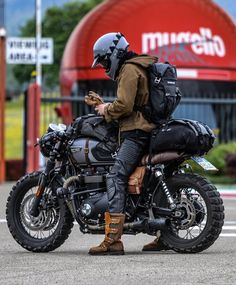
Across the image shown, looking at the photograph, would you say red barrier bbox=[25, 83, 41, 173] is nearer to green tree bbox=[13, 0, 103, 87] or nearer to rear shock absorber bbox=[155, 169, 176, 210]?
rear shock absorber bbox=[155, 169, 176, 210]

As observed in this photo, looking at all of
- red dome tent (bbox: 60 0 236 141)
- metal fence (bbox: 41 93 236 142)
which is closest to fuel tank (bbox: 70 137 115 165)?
red dome tent (bbox: 60 0 236 141)

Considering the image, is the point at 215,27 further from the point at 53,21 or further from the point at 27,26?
the point at 27,26

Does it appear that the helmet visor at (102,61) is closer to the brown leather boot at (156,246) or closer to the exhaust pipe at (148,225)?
the exhaust pipe at (148,225)

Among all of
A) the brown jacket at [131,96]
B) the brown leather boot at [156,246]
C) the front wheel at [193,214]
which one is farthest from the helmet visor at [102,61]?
the brown leather boot at [156,246]

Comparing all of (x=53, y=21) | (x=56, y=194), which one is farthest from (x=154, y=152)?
(x=53, y=21)

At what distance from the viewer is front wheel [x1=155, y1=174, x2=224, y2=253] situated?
9.57 metres

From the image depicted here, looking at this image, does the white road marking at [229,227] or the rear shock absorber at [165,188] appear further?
the white road marking at [229,227]

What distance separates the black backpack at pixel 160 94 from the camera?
9.70 metres

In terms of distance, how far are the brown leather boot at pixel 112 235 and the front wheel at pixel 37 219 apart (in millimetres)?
534

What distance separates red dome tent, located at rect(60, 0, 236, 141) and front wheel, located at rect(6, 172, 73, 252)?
49.4 feet

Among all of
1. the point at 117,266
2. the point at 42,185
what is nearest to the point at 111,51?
the point at 42,185

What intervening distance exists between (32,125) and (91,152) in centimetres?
1589

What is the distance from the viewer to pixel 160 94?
31.9 feet

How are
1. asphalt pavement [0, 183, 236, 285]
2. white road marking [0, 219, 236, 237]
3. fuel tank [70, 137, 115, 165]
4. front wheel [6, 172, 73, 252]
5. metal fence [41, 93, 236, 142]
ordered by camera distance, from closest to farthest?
asphalt pavement [0, 183, 236, 285], fuel tank [70, 137, 115, 165], front wheel [6, 172, 73, 252], white road marking [0, 219, 236, 237], metal fence [41, 93, 236, 142]
